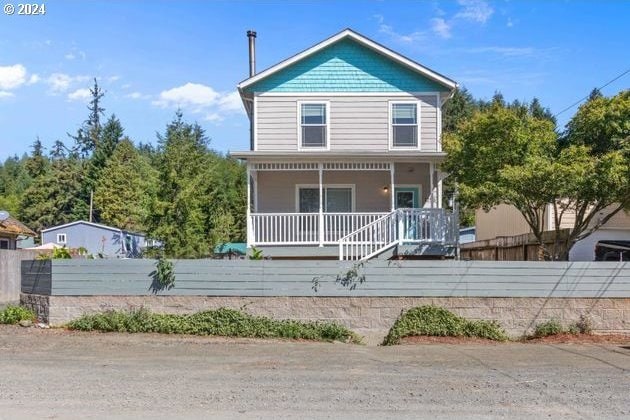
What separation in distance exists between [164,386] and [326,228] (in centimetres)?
1013

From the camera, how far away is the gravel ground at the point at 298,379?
19.3 feet

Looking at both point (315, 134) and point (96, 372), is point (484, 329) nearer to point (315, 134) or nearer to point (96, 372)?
point (96, 372)

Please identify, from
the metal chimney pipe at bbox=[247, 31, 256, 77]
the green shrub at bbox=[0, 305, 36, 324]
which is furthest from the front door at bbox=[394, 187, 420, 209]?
the green shrub at bbox=[0, 305, 36, 324]

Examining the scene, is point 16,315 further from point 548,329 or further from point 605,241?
point 605,241

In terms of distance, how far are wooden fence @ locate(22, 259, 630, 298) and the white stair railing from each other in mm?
3356

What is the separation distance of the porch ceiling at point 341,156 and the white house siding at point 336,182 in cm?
190

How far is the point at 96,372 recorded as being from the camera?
765 centimetres

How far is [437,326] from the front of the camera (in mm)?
10805

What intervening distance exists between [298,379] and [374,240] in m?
7.96

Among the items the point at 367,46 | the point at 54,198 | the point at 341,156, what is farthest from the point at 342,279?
the point at 54,198

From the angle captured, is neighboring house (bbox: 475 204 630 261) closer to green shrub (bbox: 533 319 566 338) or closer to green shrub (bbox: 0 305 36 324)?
green shrub (bbox: 533 319 566 338)

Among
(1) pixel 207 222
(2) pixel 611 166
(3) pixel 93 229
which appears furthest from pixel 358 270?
(3) pixel 93 229

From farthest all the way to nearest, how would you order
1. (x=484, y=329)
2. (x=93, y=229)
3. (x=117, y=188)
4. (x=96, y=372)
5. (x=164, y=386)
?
(x=117, y=188)
(x=93, y=229)
(x=484, y=329)
(x=96, y=372)
(x=164, y=386)

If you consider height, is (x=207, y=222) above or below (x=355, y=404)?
above
